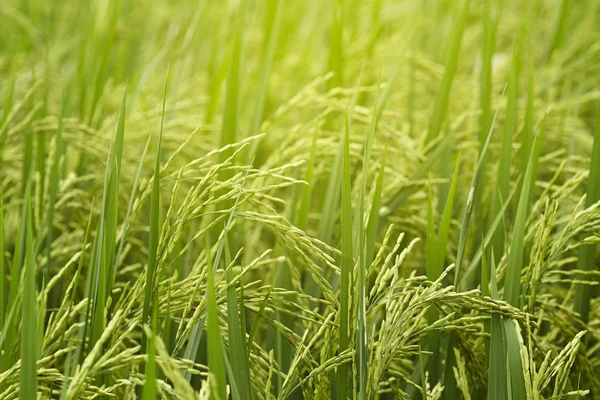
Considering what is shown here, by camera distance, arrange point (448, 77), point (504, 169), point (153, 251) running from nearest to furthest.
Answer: point (153, 251) → point (504, 169) → point (448, 77)

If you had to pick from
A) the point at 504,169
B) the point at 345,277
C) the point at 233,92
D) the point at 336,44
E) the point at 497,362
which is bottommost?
the point at 497,362

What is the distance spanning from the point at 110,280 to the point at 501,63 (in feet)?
5.37

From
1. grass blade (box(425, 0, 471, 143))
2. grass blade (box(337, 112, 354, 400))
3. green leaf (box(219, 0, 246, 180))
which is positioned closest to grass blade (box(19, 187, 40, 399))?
grass blade (box(337, 112, 354, 400))

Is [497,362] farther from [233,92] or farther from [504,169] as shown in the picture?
[233,92]

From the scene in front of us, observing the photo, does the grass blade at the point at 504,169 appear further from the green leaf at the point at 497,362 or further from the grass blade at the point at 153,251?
the grass blade at the point at 153,251

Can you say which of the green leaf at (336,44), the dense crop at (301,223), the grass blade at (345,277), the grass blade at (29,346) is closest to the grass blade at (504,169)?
the dense crop at (301,223)

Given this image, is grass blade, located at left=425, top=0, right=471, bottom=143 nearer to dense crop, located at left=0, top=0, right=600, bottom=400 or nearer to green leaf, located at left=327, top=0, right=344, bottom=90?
dense crop, located at left=0, top=0, right=600, bottom=400

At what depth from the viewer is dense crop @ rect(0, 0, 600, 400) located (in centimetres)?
97

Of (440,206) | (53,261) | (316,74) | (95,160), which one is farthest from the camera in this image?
(316,74)

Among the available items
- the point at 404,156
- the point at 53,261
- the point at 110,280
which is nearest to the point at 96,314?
the point at 110,280

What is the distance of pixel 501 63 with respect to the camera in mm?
2244

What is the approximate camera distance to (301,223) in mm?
1346

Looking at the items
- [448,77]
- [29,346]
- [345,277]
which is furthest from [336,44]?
[29,346]

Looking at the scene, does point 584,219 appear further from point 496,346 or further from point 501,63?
point 501,63
